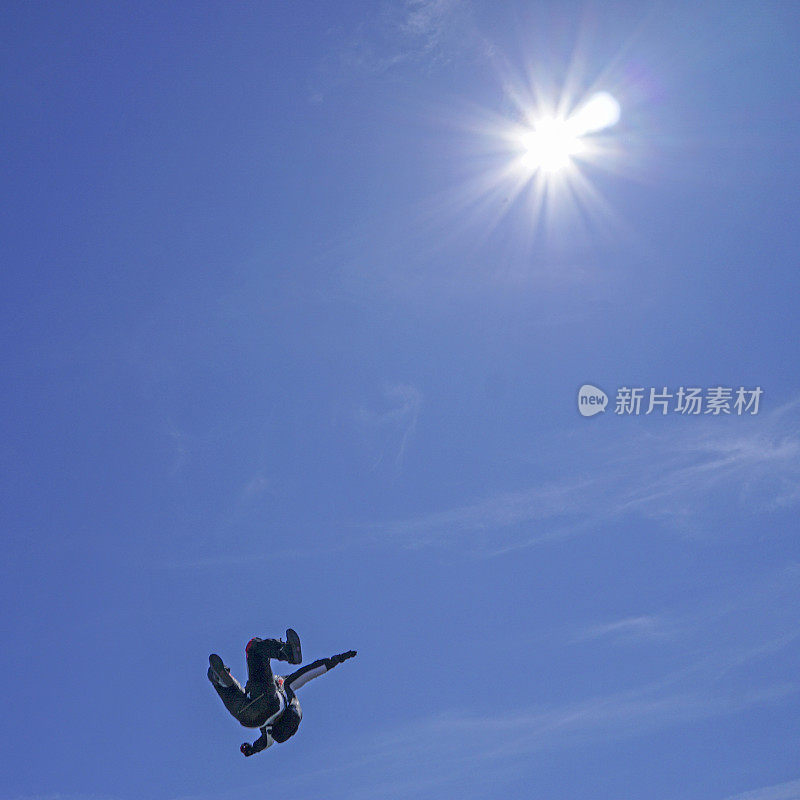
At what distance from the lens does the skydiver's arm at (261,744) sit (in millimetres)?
27922

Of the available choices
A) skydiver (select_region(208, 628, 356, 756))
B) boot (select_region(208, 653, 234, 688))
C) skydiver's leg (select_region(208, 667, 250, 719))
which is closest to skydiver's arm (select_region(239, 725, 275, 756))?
skydiver (select_region(208, 628, 356, 756))

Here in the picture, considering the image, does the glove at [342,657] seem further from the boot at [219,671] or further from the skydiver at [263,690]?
the boot at [219,671]

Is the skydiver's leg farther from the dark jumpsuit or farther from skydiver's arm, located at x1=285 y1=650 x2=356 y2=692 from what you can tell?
skydiver's arm, located at x1=285 y1=650 x2=356 y2=692

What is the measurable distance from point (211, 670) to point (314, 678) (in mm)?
3588

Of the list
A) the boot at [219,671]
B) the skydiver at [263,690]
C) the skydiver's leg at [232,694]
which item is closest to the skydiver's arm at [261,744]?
the skydiver at [263,690]

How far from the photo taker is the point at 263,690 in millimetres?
28203

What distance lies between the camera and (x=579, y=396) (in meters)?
38.5

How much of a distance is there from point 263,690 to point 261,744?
1808mm

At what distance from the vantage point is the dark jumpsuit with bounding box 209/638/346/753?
2808cm

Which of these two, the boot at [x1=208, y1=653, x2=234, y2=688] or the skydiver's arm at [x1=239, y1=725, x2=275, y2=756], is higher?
the boot at [x1=208, y1=653, x2=234, y2=688]

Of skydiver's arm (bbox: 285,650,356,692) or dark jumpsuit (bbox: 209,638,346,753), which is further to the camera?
skydiver's arm (bbox: 285,650,356,692)

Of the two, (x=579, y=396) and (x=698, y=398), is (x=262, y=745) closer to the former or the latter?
(x=579, y=396)

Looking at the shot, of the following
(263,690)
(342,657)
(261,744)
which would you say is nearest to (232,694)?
(263,690)

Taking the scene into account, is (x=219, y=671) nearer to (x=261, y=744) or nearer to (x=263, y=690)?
(x=263, y=690)
